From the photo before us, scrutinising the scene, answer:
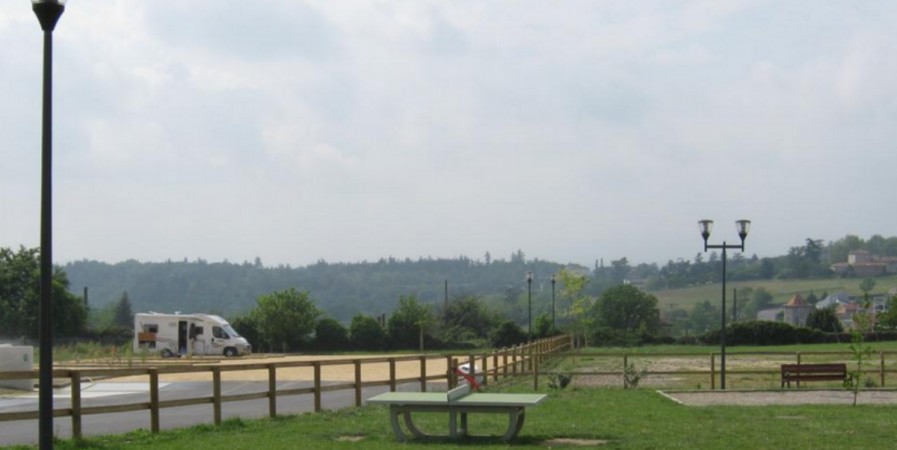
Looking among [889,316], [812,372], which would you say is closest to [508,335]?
[812,372]

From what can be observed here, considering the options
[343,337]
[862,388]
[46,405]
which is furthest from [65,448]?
[343,337]

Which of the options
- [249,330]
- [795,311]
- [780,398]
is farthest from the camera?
[795,311]

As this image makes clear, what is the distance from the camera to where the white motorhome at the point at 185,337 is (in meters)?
48.2

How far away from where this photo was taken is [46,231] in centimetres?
812

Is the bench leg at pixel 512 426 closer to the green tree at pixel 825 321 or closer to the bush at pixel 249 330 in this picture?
the bush at pixel 249 330

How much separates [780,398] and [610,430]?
7.44m

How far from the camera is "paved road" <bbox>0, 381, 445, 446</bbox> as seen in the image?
578 inches

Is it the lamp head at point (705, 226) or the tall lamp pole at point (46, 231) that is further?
the lamp head at point (705, 226)

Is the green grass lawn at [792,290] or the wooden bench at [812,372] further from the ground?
the wooden bench at [812,372]

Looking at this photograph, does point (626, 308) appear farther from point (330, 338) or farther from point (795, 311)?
point (795, 311)

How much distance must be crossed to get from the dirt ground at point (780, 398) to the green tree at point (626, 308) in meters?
60.9

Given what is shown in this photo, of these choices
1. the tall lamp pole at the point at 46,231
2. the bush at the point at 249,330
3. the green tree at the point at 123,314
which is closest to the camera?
the tall lamp pole at the point at 46,231

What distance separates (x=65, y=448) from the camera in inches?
454

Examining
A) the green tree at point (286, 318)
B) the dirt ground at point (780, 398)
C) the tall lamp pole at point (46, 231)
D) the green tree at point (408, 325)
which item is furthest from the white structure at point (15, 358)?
the green tree at point (408, 325)
